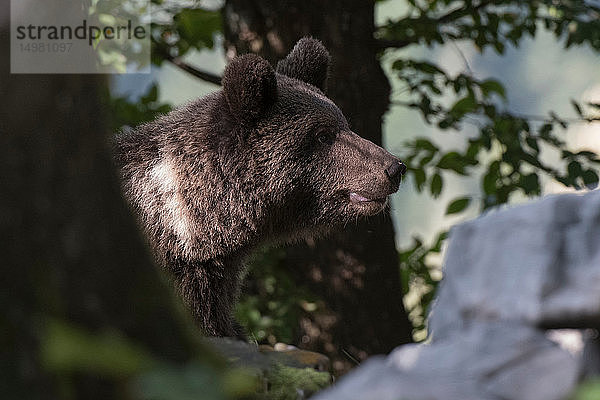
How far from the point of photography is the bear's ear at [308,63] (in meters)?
3.98

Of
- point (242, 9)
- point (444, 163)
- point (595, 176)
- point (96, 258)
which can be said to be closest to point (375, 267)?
point (444, 163)

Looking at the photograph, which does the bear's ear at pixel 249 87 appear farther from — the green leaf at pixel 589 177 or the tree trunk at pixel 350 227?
the green leaf at pixel 589 177

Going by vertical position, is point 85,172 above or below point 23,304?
above

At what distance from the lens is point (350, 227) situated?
5113 millimetres

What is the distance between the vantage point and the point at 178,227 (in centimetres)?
342

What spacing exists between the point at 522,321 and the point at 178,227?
2.02 m

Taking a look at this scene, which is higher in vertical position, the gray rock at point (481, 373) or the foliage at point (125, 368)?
the foliage at point (125, 368)

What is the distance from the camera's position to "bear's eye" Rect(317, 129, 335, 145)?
140 inches

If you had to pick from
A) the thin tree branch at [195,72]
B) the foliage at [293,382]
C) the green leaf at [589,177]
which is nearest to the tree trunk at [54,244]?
the foliage at [293,382]

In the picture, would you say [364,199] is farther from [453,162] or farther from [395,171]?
[453,162]

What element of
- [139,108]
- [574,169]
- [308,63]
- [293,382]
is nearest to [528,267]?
[293,382]

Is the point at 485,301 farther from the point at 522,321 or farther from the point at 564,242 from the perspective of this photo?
the point at 564,242

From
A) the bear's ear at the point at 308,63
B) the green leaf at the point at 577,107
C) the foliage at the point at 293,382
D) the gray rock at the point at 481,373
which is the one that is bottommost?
the foliage at the point at 293,382

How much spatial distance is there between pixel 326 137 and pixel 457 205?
185 centimetres
